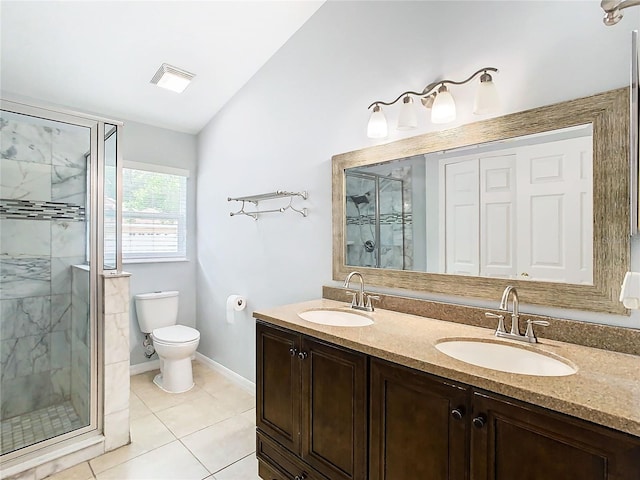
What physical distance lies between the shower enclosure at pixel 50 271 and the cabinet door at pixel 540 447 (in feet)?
7.20

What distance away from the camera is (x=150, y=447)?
214cm

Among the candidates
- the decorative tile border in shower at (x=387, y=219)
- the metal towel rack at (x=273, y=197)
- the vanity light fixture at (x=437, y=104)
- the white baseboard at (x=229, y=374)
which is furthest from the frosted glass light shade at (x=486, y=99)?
the white baseboard at (x=229, y=374)

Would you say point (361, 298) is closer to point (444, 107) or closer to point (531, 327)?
point (531, 327)

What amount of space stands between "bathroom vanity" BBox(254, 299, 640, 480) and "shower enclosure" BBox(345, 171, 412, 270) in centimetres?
32

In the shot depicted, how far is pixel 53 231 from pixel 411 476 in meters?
2.56

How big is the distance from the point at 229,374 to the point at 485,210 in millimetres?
2643

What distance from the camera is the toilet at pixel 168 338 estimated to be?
280cm

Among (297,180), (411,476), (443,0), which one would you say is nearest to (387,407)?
(411,476)

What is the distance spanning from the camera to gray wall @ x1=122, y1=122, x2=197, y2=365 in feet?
10.7

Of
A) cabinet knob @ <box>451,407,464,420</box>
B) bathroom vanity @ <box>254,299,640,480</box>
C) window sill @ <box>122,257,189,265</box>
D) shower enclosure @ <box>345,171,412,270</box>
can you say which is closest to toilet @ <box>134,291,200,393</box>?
window sill @ <box>122,257,189,265</box>

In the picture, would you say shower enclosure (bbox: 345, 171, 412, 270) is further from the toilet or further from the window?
the window

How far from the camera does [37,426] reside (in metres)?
2.16

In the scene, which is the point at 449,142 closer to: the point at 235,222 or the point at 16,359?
the point at 235,222

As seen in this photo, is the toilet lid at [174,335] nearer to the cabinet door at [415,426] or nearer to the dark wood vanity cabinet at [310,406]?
the dark wood vanity cabinet at [310,406]
